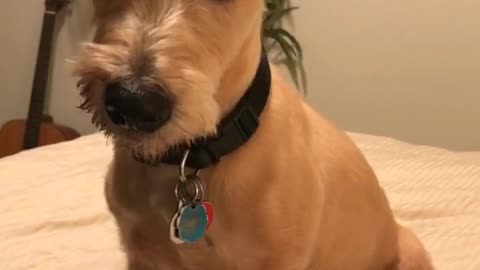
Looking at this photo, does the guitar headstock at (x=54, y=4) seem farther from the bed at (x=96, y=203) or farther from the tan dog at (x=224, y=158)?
the tan dog at (x=224, y=158)

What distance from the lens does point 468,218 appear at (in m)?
1.94

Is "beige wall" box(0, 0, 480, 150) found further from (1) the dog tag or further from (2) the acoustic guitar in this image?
(1) the dog tag

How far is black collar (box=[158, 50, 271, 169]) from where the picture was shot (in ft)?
3.78

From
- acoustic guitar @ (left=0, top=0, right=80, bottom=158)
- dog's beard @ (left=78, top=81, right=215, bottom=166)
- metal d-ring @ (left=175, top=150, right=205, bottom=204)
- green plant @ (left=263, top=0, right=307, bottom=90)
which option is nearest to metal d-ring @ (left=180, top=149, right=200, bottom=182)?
metal d-ring @ (left=175, top=150, right=205, bottom=204)

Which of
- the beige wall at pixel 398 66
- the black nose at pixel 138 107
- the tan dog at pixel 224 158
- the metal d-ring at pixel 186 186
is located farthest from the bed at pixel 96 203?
the black nose at pixel 138 107

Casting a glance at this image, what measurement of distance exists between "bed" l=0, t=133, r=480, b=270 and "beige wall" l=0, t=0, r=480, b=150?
0.67 meters

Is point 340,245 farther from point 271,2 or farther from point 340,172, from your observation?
point 271,2

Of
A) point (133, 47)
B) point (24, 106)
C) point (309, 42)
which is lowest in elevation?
point (24, 106)

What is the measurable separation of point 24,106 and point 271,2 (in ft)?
3.84

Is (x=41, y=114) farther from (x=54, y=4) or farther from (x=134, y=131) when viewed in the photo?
(x=134, y=131)

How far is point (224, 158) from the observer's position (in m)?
1.19

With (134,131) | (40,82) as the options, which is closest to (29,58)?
(40,82)

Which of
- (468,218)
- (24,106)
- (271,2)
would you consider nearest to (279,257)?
(468,218)

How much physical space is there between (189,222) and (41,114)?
219 cm
